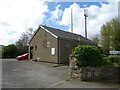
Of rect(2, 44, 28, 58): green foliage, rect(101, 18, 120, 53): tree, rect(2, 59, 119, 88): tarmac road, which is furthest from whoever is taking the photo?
rect(2, 44, 28, 58): green foliage

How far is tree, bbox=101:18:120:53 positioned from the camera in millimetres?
36741

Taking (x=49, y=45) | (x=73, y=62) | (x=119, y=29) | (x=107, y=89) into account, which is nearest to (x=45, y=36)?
(x=49, y=45)

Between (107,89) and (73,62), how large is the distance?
14.0 ft

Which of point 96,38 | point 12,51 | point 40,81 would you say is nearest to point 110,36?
point 96,38

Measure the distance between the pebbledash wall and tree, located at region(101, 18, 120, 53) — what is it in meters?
22.1

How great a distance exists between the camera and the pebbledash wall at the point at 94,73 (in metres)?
13.8

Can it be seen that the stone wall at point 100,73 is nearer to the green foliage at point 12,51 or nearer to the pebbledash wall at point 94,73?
the pebbledash wall at point 94,73

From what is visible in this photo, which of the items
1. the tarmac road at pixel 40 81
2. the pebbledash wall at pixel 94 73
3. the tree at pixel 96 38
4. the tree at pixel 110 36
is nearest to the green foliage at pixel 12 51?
the tree at pixel 96 38

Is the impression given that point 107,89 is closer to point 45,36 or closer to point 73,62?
point 73,62

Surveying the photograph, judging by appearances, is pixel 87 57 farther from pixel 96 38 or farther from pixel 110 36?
pixel 96 38

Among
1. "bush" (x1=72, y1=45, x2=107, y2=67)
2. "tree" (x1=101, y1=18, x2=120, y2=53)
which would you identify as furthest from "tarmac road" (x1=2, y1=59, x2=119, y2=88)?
"tree" (x1=101, y1=18, x2=120, y2=53)

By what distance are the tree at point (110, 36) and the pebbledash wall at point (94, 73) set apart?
2207cm

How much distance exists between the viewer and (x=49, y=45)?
28703mm

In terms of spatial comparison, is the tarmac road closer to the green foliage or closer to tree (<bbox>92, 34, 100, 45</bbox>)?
the green foliage
